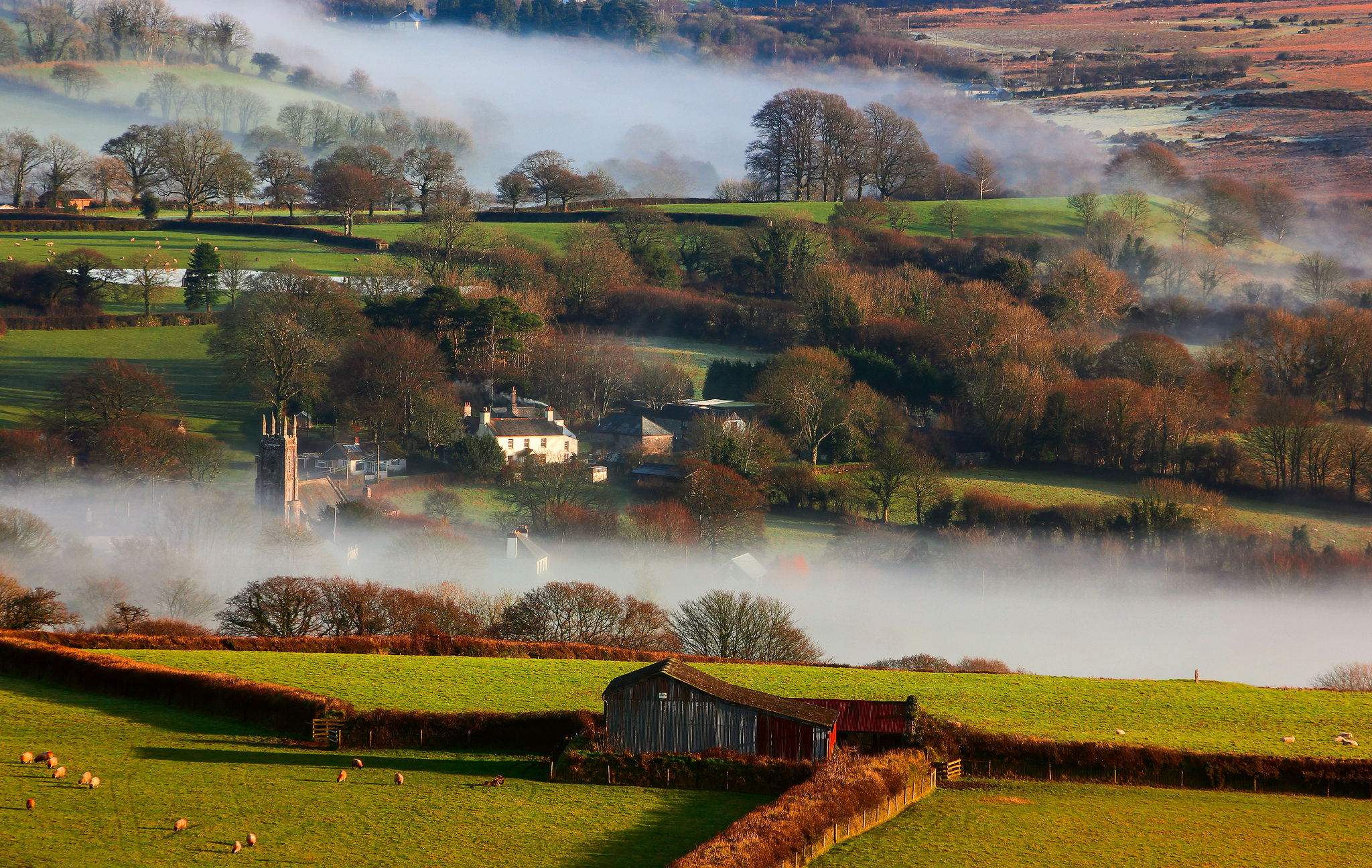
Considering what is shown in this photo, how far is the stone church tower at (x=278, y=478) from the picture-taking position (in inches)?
2299

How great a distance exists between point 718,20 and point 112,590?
133931 mm

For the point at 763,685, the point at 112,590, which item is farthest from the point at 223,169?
the point at 763,685

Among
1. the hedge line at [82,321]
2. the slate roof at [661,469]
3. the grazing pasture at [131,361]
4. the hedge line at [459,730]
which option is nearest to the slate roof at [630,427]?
the slate roof at [661,469]

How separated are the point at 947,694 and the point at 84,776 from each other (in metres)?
17.4

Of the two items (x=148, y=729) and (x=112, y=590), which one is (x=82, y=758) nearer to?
(x=148, y=729)

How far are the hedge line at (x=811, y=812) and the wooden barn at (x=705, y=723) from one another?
2.80 feet

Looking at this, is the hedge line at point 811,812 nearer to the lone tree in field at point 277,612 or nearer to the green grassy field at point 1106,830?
the green grassy field at point 1106,830

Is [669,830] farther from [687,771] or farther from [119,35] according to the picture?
[119,35]

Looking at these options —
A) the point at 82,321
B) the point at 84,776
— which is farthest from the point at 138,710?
the point at 82,321

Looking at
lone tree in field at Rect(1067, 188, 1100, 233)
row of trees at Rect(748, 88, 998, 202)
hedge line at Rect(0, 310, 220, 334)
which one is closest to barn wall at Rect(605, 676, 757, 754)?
hedge line at Rect(0, 310, 220, 334)

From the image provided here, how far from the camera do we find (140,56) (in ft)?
465

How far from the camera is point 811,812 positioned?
1878 cm

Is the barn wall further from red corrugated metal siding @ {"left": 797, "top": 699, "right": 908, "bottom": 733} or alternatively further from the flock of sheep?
the flock of sheep

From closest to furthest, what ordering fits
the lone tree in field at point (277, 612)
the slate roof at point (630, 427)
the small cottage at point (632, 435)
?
the lone tree in field at point (277, 612)
the small cottage at point (632, 435)
the slate roof at point (630, 427)
